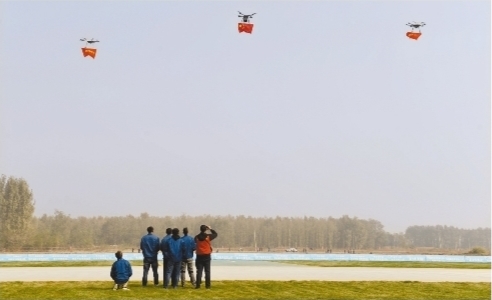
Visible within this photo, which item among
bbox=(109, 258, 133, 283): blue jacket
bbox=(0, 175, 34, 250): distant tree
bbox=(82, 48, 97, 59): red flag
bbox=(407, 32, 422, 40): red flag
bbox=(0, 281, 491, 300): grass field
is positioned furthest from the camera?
bbox=(0, 175, 34, 250): distant tree

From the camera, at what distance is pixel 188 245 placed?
17.0 m

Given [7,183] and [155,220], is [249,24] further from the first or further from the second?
[155,220]

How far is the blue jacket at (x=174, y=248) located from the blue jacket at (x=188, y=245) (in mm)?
91

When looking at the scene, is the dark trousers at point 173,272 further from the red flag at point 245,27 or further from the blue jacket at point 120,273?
the red flag at point 245,27

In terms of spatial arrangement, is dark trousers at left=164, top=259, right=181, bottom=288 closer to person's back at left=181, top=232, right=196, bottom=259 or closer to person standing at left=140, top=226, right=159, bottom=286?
person's back at left=181, top=232, right=196, bottom=259

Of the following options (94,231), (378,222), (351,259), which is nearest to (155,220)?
(94,231)

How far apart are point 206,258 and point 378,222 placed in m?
163

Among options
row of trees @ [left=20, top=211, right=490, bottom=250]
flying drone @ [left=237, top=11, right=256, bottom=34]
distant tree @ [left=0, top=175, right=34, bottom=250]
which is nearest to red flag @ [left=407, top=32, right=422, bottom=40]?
flying drone @ [left=237, top=11, right=256, bottom=34]

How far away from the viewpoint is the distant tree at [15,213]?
9000cm

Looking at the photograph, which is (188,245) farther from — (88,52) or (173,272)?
(88,52)

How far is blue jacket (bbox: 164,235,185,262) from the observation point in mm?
16766

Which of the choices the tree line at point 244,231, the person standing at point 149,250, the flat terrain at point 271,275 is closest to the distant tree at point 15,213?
the tree line at point 244,231

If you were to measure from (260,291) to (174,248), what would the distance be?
2.60 meters

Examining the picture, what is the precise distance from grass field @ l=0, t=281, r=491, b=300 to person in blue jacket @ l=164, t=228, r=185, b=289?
0.36m
